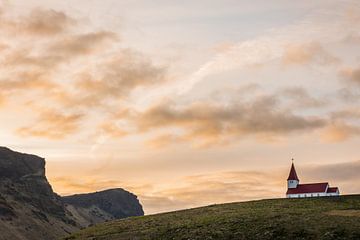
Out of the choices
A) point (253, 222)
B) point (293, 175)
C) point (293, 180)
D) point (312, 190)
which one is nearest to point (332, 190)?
point (312, 190)

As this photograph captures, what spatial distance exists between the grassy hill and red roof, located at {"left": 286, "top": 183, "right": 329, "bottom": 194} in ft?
126

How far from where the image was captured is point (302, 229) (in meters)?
66.2

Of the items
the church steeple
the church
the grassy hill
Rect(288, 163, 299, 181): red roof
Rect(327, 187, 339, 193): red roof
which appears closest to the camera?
the grassy hill

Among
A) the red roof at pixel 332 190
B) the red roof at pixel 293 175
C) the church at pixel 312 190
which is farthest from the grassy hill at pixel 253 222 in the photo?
the red roof at pixel 293 175

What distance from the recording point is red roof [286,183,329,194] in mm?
130500

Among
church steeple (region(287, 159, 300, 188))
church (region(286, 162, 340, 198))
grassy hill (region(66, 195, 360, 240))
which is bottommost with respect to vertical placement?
grassy hill (region(66, 195, 360, 240))

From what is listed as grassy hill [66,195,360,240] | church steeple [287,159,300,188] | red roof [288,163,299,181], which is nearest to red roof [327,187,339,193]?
church steeple [287,159,300,188]

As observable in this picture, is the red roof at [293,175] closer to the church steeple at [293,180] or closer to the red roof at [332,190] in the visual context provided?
the church steeple at [293,180]

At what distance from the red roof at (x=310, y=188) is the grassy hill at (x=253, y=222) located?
38360 millimetres

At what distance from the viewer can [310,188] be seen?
5207 inches

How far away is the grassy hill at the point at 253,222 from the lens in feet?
217

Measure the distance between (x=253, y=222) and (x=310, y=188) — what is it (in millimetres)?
62326

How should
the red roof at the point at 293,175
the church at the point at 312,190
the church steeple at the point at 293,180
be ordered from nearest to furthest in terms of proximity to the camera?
the church at the point at 312,190, the church steeple at the point at 293,180, the red roof at the point at 293,175

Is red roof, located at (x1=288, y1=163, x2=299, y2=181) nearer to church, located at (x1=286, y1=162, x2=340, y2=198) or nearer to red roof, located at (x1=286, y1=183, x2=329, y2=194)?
church, located at (x1=286, y1=162, x2=340, y2=198)
